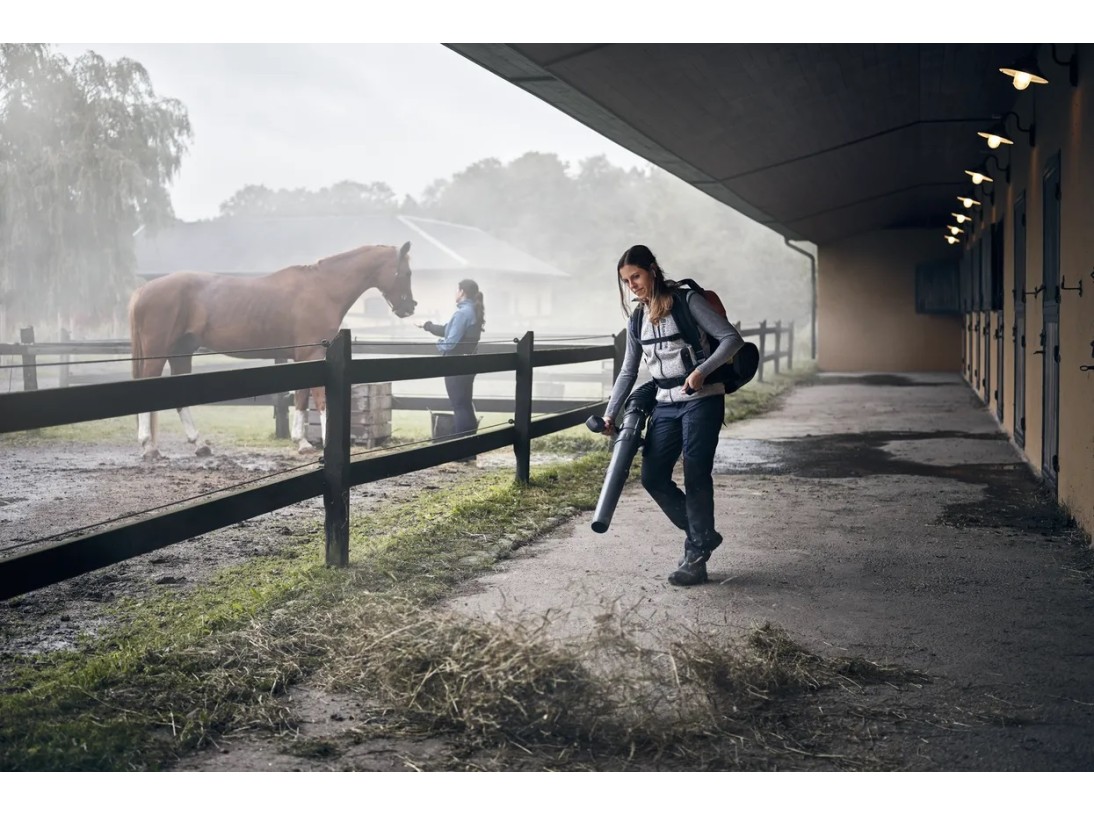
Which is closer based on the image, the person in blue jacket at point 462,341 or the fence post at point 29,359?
the person in blue jacket at point 462,341

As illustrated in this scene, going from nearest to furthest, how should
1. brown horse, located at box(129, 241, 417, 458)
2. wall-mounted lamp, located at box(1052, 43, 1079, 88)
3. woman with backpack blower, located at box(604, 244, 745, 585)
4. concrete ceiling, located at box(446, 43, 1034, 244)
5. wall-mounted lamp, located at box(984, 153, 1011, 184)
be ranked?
woman with backpack blower, located at box(604, 244, 745, 585) < wall-mounted lamp, located at box(1052, 43, 1079, 88) < concrete ceiling, located at box(446, 43, 1034, 244) < wall-mounted lamp, located at box(984, 153, 1011, 184) < brown horse, located at box(129, 241, 417, 458)

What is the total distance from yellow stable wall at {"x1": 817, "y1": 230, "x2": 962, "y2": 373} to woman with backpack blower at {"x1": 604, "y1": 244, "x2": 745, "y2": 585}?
56.7ft

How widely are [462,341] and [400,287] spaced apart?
2.02m

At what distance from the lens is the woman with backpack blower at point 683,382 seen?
4676mm

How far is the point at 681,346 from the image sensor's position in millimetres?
4723

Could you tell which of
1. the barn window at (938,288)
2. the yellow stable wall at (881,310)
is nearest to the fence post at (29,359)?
the barn window at (938,288)

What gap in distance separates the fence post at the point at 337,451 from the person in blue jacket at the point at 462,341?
405 centimetres

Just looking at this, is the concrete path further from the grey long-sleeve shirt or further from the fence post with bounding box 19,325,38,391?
the fence post with bounding box 19,325,38,391

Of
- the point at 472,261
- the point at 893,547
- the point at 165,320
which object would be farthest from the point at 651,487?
the point at 472,261

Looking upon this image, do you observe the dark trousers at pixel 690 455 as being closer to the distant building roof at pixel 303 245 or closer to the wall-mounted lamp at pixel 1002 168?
the wall-mounted lamp at pixel 1002 168

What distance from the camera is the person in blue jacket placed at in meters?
9.12

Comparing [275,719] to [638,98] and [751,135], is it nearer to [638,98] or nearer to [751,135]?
→ [638,98]

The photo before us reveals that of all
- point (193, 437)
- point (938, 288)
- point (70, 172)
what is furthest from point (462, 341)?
point (70, 172)

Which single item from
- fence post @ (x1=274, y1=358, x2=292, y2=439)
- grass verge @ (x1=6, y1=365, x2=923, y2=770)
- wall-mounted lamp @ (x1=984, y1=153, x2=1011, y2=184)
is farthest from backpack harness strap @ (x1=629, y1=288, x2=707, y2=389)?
fence post @ (x1=274, y1=358, x2=292, y2=439)
